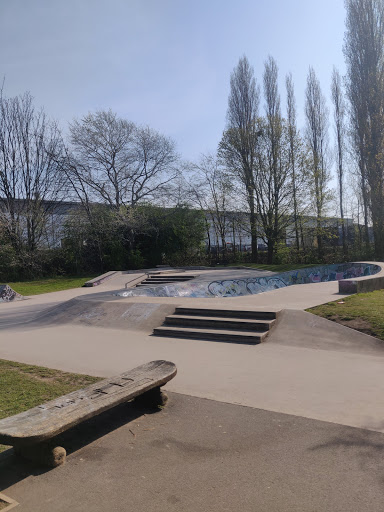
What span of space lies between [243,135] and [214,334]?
21241 mm

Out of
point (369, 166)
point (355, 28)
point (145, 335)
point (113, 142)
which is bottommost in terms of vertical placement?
point (145, 335)

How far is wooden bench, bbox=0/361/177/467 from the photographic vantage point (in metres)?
2.89

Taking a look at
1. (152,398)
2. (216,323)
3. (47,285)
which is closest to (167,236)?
(47,285)

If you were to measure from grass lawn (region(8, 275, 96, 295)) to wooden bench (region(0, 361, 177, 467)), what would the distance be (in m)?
16.5

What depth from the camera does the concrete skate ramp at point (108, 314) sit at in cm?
915

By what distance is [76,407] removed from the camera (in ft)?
11.2

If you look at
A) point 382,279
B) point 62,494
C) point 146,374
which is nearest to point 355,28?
point 382,279

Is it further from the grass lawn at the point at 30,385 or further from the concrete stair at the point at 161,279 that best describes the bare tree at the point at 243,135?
the grass lawn at the point at 30,385

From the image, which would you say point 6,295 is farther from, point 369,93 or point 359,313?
point 369,93

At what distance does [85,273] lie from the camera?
25.8 meters

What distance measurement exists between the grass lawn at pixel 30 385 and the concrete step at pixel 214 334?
2.85 m

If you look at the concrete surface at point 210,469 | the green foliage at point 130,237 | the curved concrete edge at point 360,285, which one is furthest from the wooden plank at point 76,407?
the green foliage at point 130,237

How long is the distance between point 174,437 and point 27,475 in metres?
1.23

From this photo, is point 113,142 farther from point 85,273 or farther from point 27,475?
point 27,475
